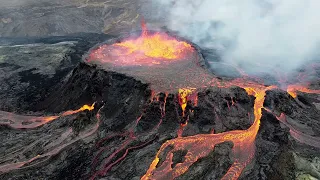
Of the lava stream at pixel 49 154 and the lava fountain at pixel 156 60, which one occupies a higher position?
the lava fountain at pixel 156 60

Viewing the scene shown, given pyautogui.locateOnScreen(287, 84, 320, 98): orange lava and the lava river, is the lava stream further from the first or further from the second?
pyautogui.locateOnScreen(287, 84, 320, 98): orange lava

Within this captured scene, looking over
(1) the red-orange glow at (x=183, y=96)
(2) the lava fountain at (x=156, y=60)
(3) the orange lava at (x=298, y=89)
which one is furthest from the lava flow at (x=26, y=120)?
(3) the orange lava at (x=298, y=89)

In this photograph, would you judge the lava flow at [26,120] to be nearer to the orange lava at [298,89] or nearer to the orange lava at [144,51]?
the orange lava at [144,51]

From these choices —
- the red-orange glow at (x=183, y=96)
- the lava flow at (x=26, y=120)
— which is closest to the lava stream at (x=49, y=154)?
the lava flow at (x=26, y=120)

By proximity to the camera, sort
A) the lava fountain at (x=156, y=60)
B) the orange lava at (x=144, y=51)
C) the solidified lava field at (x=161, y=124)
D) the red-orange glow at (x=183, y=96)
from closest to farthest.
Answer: the solidified lava field at (x=161, y=124) → the red-orange glow at (x=183, y=96) → the lava fountain at (x=156, y=60) → the orange lava at (x=144, y=51)

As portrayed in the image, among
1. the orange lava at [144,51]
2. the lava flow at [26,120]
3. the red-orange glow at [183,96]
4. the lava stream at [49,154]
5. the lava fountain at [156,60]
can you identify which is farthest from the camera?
the orange lava at [144,51]

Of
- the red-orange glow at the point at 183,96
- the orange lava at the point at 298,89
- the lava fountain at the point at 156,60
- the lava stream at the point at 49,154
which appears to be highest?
the lava fountain at the point at 156,60

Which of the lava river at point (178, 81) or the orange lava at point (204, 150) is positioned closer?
the orange lava at point (204, 150)

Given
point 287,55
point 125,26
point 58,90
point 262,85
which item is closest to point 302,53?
point 287,55

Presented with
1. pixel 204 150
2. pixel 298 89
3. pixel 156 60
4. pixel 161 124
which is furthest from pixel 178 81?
pixel 298 89
